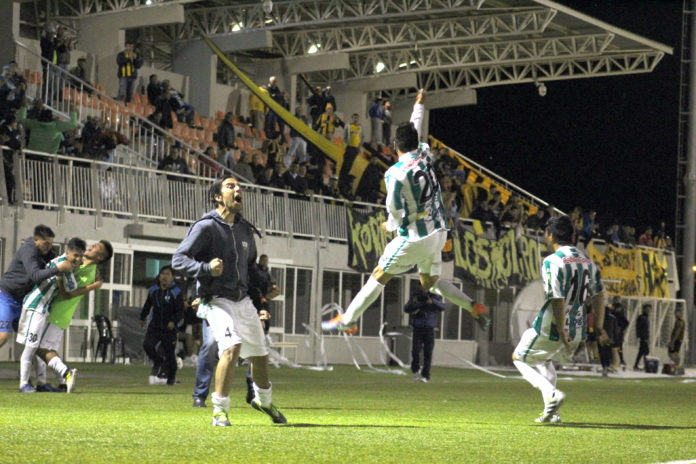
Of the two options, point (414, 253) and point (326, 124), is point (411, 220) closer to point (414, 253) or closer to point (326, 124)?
point (414, 253)

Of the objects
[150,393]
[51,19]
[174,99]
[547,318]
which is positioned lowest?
[150,393]

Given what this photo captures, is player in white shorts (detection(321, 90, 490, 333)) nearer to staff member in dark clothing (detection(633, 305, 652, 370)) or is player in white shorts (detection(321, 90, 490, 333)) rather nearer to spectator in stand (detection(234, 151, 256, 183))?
spectator in stand (detection(234, 151, 256, 183))

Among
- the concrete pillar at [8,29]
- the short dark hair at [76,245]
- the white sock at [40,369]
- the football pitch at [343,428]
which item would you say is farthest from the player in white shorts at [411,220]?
the concrete pillar at [8,29]

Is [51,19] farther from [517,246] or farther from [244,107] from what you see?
[517,246]

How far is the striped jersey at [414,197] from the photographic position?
10.8 metres

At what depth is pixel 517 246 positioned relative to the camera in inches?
1420

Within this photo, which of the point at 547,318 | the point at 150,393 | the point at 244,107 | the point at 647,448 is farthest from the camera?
the point at 244,107

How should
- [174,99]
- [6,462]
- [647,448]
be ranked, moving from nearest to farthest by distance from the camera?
[6,462] < [647,448] < [174,99]

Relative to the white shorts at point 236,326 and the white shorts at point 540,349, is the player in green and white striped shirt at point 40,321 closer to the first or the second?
the white shorts at point 236,326

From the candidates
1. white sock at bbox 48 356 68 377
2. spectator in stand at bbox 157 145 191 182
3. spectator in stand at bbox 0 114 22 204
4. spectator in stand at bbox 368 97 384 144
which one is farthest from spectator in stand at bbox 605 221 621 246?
white sock at bbox 48 356 68 377

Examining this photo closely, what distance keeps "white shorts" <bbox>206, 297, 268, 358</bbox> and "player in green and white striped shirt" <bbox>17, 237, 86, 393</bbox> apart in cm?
509

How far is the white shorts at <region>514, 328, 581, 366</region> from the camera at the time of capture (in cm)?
1105

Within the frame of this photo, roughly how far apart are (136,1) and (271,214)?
957 centimetres

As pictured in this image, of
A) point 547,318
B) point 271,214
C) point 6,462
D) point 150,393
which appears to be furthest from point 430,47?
point 6,462
